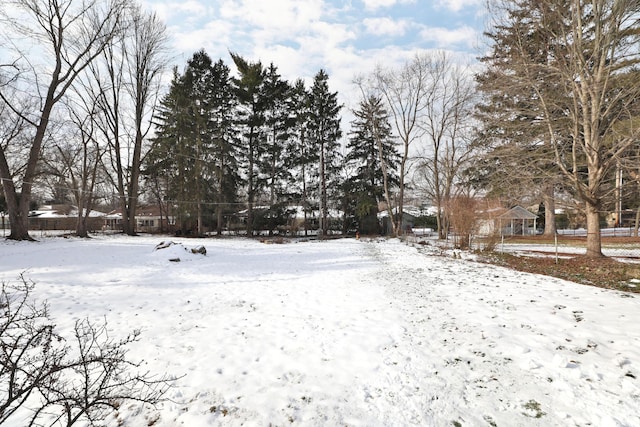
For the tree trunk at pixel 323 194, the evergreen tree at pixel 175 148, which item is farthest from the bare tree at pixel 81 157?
the tree trunk at pixel 323 194

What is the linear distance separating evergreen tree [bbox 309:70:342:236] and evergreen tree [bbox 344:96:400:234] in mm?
1620

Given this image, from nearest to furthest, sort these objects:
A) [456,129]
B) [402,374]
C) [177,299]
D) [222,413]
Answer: [222,413], [402,374], [177,299], [456,129]

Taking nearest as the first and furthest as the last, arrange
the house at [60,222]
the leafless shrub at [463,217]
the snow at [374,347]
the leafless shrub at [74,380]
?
the leafless shrub at [74,380] < the snow at [374,347] < the leafless shrub at [463,217] < the house at [60,222]

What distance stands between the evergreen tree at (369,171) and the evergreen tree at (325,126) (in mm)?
1620

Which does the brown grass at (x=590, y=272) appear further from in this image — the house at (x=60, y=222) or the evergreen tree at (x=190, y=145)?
the house at (x=60, y=222)

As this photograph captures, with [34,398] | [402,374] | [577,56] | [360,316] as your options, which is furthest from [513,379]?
[577,56]

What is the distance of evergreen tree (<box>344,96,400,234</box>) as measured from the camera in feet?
96.0

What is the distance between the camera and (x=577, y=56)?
9.47m

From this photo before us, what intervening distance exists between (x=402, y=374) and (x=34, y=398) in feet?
11.6

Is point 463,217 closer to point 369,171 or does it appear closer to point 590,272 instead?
point 590,272

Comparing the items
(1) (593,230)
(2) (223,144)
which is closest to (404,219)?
(2) (223,144)

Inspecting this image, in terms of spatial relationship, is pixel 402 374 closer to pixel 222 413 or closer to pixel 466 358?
pixel 466 358

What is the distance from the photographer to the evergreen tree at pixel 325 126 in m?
30.6

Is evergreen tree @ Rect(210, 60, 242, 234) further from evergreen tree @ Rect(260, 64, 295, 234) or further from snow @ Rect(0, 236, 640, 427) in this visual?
snow @ Rect(0, 236, 640, 427)
